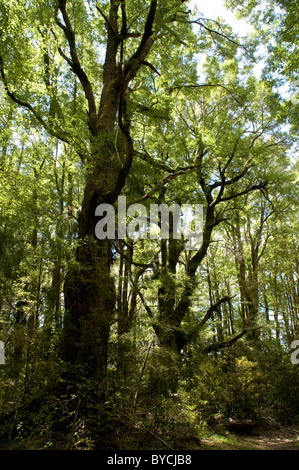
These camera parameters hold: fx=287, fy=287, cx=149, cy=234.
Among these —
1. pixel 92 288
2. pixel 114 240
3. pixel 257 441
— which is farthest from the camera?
pixel 114 240

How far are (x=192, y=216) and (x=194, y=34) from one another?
6807 millimetres

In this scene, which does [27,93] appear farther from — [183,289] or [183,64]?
[183,289]

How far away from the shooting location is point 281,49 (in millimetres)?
6574

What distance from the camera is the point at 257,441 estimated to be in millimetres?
5168

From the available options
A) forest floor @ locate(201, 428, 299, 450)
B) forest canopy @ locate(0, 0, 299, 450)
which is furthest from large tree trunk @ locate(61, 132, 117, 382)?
forest floor @ locate(201, 428, 299, 450)

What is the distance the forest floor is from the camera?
4.59 m

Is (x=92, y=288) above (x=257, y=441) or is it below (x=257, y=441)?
above

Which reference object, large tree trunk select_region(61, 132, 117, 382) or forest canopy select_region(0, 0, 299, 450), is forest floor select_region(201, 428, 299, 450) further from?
large tree trunk select_region(61, 132, 117, 382)

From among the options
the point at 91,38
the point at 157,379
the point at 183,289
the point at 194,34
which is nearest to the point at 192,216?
the point at 183,289

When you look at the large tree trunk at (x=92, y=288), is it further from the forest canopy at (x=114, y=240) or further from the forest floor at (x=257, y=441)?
the forest floor at (x=257, y=441)

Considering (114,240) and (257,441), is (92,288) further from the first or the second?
(257,441)

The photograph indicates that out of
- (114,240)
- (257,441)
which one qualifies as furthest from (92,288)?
(257,441)
